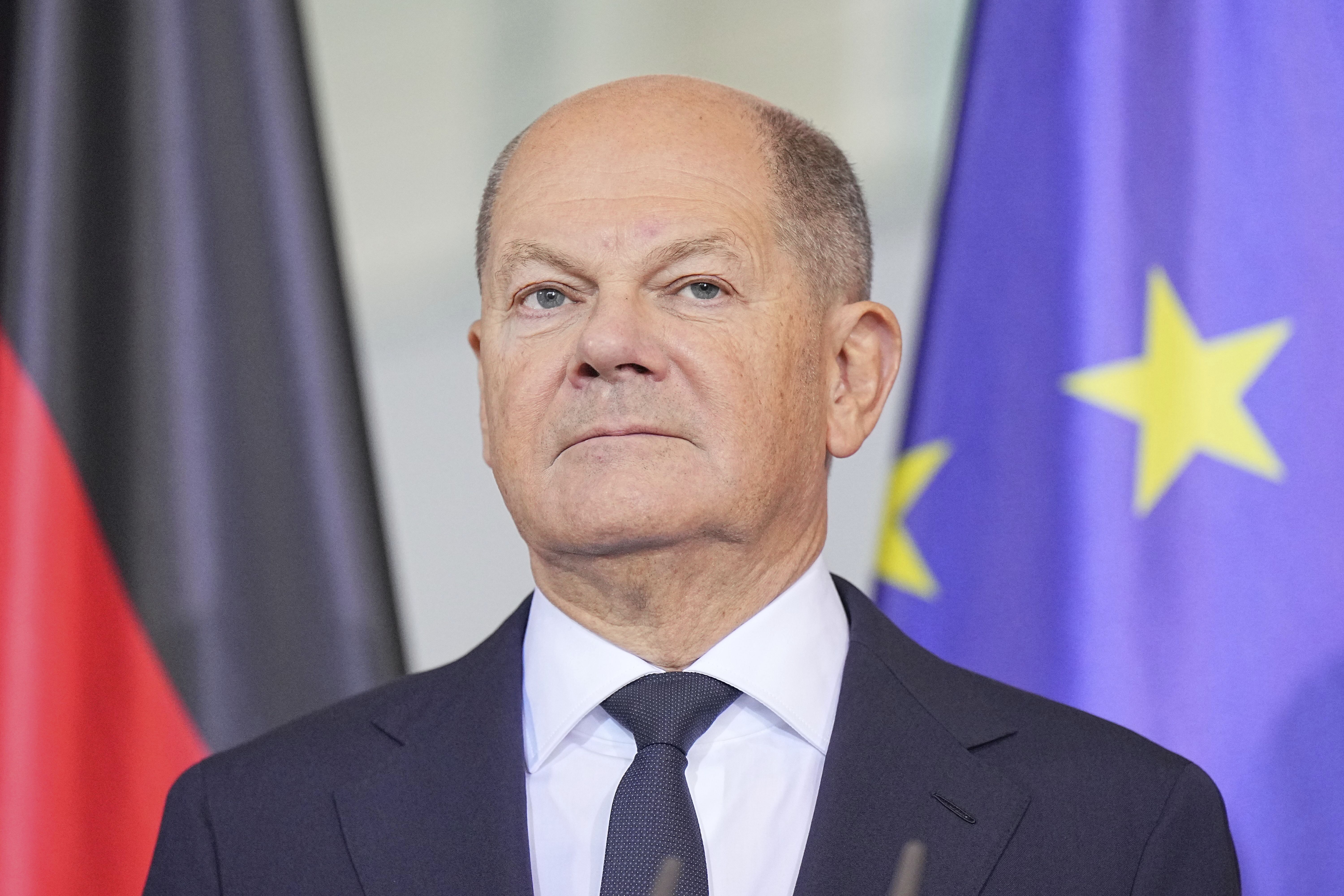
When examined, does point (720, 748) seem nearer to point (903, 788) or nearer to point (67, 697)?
point (903, 788)

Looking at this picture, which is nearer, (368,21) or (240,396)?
(240,396)

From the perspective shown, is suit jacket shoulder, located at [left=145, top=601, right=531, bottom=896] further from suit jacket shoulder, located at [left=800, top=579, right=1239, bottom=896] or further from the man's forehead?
the man's forehead

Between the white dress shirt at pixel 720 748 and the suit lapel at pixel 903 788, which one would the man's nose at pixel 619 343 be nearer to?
the white dress shirt at pixel 720 748

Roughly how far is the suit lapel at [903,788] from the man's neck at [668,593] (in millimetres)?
148

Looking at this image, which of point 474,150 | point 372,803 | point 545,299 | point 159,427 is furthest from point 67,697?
point 474,150

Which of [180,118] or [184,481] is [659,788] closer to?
[184,481]

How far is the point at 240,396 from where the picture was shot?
7.64ft

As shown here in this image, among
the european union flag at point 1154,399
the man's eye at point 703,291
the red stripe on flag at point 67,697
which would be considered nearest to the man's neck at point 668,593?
the man's eye at point 703,291

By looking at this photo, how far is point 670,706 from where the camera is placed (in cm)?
164

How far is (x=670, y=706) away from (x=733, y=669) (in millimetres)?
90

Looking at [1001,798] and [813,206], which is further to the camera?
[813,206]

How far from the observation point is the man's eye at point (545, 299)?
5.70 ft

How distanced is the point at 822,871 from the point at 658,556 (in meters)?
0.39

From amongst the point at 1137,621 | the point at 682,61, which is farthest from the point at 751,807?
the point at 682,61
